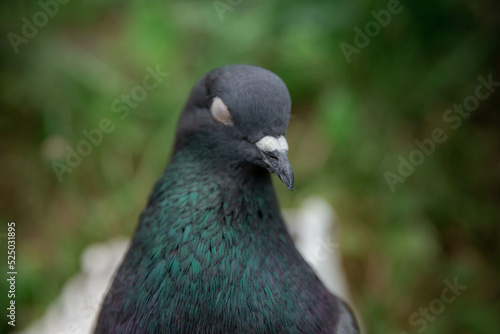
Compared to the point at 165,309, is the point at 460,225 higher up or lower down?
higher up

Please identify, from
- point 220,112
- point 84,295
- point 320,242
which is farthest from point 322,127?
point 220,112

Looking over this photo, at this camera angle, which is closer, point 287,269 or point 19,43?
point 287,269

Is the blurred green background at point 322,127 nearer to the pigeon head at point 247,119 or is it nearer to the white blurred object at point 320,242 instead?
the white blurred object at point 320,242

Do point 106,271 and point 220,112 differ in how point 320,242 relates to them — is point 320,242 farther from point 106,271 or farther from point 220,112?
point 220,112

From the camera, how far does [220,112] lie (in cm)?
185

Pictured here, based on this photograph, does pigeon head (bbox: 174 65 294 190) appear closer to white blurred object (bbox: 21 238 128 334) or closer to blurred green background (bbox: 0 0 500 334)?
white blurred object (bbox: 21 238 128 334)

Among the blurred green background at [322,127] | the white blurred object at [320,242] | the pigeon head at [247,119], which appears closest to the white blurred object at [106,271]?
the white blurred object at [320,242]

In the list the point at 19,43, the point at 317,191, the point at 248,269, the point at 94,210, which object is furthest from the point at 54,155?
the point at 248,269

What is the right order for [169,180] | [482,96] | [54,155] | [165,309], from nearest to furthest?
[165,309] → [169,180] → [54,155] → [482,96]

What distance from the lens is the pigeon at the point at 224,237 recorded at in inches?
71.1

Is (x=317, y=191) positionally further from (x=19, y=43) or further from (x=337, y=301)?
(x=19, y=43)

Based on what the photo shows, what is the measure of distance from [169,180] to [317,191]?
201cm

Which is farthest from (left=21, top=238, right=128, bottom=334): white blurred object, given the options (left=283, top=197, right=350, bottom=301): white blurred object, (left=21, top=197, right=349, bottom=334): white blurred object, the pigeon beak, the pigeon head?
the pigeon beak

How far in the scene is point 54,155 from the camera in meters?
3.40
